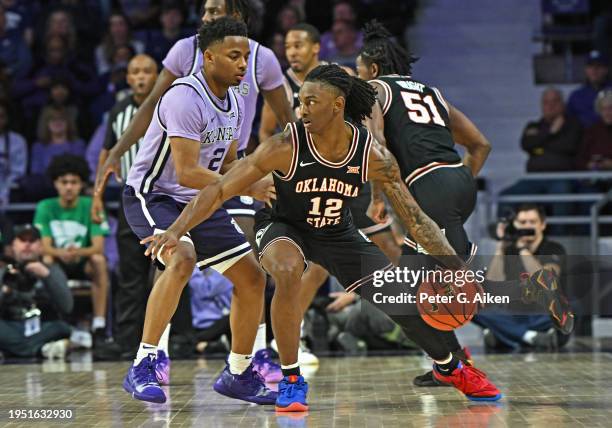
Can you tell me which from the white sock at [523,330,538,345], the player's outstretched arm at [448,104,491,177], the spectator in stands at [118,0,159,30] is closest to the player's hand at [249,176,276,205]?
the player's outstretched arm at [448,104,491,177]

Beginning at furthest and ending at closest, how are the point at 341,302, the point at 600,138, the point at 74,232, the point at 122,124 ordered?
the point at 600,138
the point at 74,232
the point at 341,302
the point at 122,124

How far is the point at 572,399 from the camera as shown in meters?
5.25

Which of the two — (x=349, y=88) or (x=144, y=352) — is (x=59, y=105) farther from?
(x=349, y=88)

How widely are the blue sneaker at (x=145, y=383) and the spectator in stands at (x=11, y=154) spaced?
5485 mm

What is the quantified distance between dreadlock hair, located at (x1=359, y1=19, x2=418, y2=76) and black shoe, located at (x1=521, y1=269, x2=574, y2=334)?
1.39 metres

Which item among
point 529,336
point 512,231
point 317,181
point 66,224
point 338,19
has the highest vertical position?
point 338,19

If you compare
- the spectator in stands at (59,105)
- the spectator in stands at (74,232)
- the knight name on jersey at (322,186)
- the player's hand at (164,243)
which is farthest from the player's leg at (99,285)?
the player's hand at (164,243)

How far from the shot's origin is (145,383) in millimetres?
5074

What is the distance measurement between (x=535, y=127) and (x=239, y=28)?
5756 mm

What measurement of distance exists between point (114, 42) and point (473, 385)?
7.50m

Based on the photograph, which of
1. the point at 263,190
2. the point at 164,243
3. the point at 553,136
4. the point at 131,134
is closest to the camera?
the point at 164,243

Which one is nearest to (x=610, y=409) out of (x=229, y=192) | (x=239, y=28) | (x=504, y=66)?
(x=229, y=192)

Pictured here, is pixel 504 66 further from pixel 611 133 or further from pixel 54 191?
pixel 54 191

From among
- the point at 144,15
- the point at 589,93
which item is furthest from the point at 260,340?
the point at 144,15
